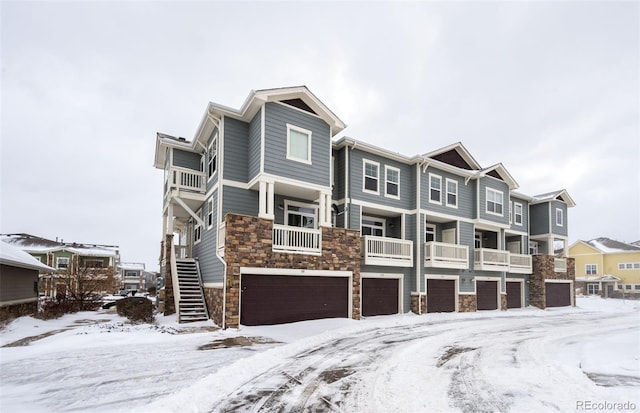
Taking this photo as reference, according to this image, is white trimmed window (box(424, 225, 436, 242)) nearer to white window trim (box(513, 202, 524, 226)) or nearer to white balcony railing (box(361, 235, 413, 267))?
white balcony railing (box(361, 235, 413, 267))

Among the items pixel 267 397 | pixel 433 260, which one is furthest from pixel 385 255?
pixel 267 397

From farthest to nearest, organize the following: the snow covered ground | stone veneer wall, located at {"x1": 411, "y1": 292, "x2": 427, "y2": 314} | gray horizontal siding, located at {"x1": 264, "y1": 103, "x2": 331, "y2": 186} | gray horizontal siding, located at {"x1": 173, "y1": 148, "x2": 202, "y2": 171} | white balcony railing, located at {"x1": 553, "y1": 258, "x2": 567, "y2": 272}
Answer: white balcony railing, located at {"x1": 553, "y1": 258, "x2": 567, "y2": 272}, stone veneer wall, located at {"x1": 411, "y1": 292, "x2": 427, "y2": 314}, gray horizontal siding, located at {"x1": 173, "y1": 148, "x2": 202, "y2": 171}, gray horizontal siding, located at {"x1": 264, "y1": 103, "x2": 331, "y2": 186}, the snow covered ground

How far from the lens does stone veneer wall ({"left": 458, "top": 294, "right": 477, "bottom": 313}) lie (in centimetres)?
2228

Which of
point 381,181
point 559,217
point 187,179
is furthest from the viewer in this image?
point 559,217

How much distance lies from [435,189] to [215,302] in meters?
14.1

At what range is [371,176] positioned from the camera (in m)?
19.9

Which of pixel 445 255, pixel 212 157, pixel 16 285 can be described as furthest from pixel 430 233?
pixel 16 285

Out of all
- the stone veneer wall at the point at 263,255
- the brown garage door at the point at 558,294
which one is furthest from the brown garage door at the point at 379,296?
the brown garage door at the point at 558,294

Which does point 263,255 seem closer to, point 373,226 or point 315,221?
point 315,221

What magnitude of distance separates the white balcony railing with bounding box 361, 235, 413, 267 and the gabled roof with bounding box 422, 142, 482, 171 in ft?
18.5

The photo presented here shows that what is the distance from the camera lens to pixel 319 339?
39.4ft

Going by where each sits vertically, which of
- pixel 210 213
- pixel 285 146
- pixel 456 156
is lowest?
pixel 210 213

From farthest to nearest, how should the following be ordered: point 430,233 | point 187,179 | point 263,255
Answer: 1. point 430,233
2. point 187,179
3. point 263,255

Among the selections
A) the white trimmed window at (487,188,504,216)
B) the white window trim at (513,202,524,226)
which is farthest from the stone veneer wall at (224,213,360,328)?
the white window trim at (513,202,524,226)
